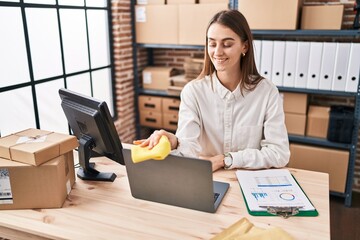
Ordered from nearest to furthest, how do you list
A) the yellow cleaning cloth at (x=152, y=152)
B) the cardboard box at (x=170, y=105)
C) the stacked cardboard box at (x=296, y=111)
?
the yellow cleaning cloth at (x=152, y=152), the stacked cardboard box at (x=296, y=111), the cardboard box at (x=170, y=105)

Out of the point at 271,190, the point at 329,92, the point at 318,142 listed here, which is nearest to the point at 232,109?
the point at 271,190

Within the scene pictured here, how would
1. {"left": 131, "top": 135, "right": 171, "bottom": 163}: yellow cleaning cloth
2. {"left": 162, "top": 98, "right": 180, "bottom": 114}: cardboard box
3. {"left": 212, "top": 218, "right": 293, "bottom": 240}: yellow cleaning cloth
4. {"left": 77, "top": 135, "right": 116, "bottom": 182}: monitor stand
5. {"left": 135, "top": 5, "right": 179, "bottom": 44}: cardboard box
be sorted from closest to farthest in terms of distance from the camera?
{"left": 212, "top": 218, "right": 293, "bottom": 240}: yellow cleaning cloth, {"left": 131, "top": 135, "right": 171, "bottom": 163}: yellow cleaning cloth, {"left": 77, "top": 135, "right": 116, "bottom": 182}: monitor stand, {"left": 135, "top": 5, "right": 179, "bottom": 44}: cardboard box, {"left": 162, "top": 98, "right": 180, "bottom": 114}: cardboard box

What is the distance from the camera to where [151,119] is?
135 inches

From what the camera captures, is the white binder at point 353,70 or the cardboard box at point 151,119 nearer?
the white binder at point 353,70

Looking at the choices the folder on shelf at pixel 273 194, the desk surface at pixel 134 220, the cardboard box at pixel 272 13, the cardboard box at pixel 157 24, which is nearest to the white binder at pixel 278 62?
the cardboard box at pixel 272 13

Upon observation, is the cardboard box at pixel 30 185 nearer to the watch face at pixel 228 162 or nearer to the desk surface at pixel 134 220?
the desk surface at pixel 134 220

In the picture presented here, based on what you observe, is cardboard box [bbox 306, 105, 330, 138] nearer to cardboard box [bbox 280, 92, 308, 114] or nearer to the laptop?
cardboard box [bbox 280, 92, 308, 114]

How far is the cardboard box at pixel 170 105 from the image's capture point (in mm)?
3273

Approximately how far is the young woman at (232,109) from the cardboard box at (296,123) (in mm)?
1278

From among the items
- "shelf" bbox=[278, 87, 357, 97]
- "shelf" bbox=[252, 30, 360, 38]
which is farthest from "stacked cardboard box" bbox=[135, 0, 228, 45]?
"shelf" bbox=[278, 87, 357, 97]

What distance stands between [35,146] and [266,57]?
6.71ft

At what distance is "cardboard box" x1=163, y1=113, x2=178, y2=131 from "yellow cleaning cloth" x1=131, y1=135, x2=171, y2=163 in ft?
6.87

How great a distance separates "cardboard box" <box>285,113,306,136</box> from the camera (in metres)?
2.84

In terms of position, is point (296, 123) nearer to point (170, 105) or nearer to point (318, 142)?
point (318, 142)
